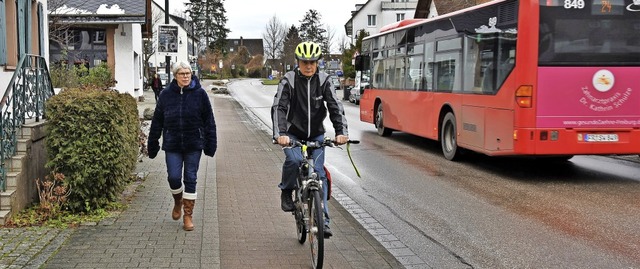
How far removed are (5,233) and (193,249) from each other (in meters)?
1.80

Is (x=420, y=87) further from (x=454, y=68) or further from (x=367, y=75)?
(x=367, y=75)

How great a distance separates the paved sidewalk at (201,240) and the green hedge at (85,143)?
448mm

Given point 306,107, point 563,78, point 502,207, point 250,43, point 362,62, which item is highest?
point 250,43

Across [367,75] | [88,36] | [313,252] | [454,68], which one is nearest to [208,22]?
[88,36]

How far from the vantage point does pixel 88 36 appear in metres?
28.8

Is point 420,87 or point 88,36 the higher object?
point 88,36

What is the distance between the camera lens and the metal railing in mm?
6711

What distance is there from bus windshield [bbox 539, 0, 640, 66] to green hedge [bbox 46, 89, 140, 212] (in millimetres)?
6355

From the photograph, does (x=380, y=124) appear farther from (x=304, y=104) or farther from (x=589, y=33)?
(x=304, y=104)

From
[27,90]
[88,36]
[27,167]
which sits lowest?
[27,167]

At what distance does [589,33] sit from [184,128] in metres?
6.70

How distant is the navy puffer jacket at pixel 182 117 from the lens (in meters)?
6.50

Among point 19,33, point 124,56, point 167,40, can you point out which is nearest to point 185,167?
point 19,33

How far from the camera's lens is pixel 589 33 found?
10.2 metres
